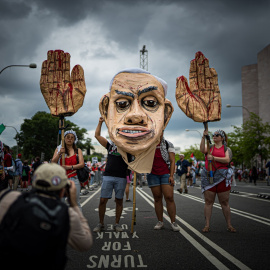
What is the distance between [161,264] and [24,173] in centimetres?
1495

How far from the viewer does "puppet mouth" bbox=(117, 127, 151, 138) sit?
523 centimetres

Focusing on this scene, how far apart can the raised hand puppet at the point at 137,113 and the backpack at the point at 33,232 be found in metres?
3.23

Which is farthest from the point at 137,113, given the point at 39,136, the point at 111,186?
the point at 39,136

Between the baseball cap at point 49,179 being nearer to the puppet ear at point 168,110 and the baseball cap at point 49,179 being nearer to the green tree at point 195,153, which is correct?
the puppet ear at point 168,110

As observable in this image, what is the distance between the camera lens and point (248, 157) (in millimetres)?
38188

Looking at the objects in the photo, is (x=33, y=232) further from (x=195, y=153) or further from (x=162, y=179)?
(x=195, y=153)

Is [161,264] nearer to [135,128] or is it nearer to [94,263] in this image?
[94,263]

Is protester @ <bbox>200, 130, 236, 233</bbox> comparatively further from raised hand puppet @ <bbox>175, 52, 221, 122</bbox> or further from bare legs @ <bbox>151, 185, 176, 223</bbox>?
bare legs @ <bbox>151, 185, 176, 223</bbox>

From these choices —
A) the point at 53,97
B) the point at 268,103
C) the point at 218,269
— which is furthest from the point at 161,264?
the point at 268,103

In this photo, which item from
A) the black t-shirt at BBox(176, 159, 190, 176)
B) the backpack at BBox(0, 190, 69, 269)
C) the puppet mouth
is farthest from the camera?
the black t-shirt at BBox(176, 159, 190, 176)

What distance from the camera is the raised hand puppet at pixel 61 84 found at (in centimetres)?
578

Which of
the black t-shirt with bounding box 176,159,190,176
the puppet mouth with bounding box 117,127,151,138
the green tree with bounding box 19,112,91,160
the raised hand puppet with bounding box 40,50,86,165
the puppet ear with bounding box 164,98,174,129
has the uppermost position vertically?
the green tree with bounding box 19,112,91,160

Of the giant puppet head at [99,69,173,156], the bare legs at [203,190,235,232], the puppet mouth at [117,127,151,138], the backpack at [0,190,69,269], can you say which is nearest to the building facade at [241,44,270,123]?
the bare legs at [203,190,235,232]

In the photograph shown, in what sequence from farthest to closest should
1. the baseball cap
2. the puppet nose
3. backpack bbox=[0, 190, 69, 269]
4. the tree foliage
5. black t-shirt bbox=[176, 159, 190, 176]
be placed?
the tree foliage < black t-shirt bbox=[176, 159, 190, 176] < the puppet nose < the baseball cap < backpack bbox=[0, 190, 69, 269]
